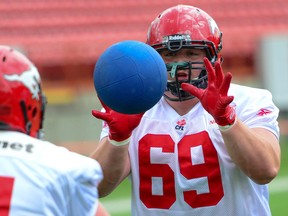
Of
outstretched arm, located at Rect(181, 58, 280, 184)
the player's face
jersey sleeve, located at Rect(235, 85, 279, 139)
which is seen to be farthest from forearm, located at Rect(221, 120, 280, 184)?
the player's face

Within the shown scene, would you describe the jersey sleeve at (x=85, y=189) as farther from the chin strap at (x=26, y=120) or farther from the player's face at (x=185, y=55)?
the player's face at (x=185, y=55)

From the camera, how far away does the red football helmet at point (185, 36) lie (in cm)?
324

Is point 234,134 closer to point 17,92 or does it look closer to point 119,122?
point 119,122

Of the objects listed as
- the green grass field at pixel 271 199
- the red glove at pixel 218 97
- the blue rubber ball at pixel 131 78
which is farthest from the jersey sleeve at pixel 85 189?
the green grass field at pixel 271 199

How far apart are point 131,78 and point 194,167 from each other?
515 mm

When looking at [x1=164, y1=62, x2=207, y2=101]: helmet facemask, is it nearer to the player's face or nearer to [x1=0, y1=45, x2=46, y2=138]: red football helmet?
the player's face

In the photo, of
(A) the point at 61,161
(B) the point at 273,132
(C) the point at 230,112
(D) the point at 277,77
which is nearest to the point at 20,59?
(A) the point at 61,161

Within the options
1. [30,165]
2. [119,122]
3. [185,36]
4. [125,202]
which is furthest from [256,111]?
[125,202]

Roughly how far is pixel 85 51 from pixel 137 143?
7.78 metres

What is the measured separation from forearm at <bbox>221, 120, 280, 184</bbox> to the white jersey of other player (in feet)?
0.49

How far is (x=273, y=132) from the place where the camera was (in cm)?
325

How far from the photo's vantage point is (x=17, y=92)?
237cm

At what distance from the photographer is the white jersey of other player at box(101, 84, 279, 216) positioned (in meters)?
3.22

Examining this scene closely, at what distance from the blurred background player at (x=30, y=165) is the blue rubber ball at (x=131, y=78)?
564 millimetres
